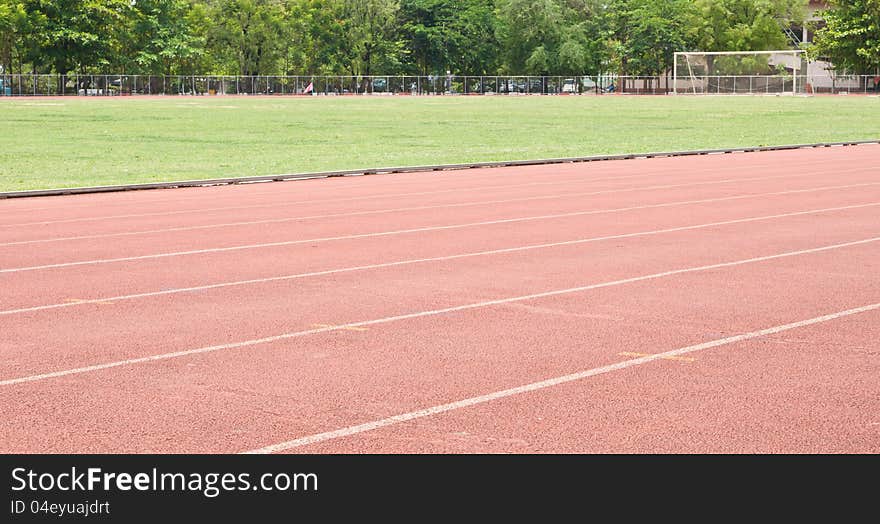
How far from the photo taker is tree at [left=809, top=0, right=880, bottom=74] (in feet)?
318

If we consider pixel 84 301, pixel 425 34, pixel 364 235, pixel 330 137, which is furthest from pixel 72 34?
pixel 84 301

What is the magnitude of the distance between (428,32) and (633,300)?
10787 centimetres

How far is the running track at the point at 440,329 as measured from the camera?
20.7 feet

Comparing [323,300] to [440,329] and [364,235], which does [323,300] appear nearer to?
[440,329]

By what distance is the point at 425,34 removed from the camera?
379 feet

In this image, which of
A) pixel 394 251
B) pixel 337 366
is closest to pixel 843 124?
pixel 394 251

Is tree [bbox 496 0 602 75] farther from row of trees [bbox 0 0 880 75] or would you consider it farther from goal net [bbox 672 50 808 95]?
goal net [bbox 672 50 808 95]

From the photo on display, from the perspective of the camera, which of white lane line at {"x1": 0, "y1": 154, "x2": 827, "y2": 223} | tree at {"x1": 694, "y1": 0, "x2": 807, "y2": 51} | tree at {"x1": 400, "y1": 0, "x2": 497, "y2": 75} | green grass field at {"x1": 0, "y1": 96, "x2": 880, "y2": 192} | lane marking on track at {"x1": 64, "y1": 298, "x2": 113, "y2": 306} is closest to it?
lane marking on track at {"x1": 64, "y1": 298, "x2": 113, "y2": 306}

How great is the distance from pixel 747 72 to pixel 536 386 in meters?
83.9

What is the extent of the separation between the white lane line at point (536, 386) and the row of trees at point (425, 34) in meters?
90.4

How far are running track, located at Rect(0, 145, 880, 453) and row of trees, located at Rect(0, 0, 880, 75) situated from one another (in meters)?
84.8

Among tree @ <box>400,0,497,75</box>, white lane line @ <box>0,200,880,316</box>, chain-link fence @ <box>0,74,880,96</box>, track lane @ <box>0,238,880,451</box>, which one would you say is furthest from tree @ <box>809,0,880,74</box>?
track lane @ <box>0,238,880,451</box>

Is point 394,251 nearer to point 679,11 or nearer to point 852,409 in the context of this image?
point 852,409

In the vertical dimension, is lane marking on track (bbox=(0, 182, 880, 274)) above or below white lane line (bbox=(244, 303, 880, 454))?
above
